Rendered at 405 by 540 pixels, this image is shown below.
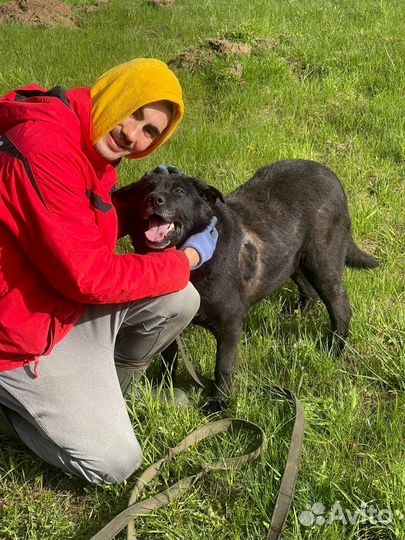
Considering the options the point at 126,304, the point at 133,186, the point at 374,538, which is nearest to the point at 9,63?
the point at 133,186

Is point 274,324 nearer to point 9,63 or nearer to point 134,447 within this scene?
point 134,447

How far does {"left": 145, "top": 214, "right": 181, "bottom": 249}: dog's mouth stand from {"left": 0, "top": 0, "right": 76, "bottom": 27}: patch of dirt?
7034 millimetres

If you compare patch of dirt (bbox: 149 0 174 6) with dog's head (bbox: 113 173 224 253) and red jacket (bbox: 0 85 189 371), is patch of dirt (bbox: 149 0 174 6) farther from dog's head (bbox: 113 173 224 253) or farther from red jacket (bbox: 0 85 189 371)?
red jacket (bbox: 0 85 189 371)

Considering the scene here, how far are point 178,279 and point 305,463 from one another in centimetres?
99

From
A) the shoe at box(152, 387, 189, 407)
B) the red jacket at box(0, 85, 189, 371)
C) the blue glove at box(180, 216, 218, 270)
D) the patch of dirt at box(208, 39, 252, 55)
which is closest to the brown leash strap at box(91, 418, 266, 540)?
the shoe at box(152, 387, 189, 407)

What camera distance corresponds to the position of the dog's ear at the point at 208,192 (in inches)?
130

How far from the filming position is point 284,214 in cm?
370

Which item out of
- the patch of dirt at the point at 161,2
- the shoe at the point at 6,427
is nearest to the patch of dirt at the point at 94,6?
the patch of dirt at the point at 161,2

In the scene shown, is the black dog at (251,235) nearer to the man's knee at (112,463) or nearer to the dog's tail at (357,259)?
the dog's tail at (357,259)

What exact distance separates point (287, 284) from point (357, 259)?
0.62m

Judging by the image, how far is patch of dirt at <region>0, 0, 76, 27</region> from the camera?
909cm

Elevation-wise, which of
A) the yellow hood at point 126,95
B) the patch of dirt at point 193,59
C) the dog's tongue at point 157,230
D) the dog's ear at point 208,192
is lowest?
the patch of dirt at point 193,59

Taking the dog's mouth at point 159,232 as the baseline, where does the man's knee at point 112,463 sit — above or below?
below

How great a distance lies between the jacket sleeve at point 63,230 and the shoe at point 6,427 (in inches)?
30.0
